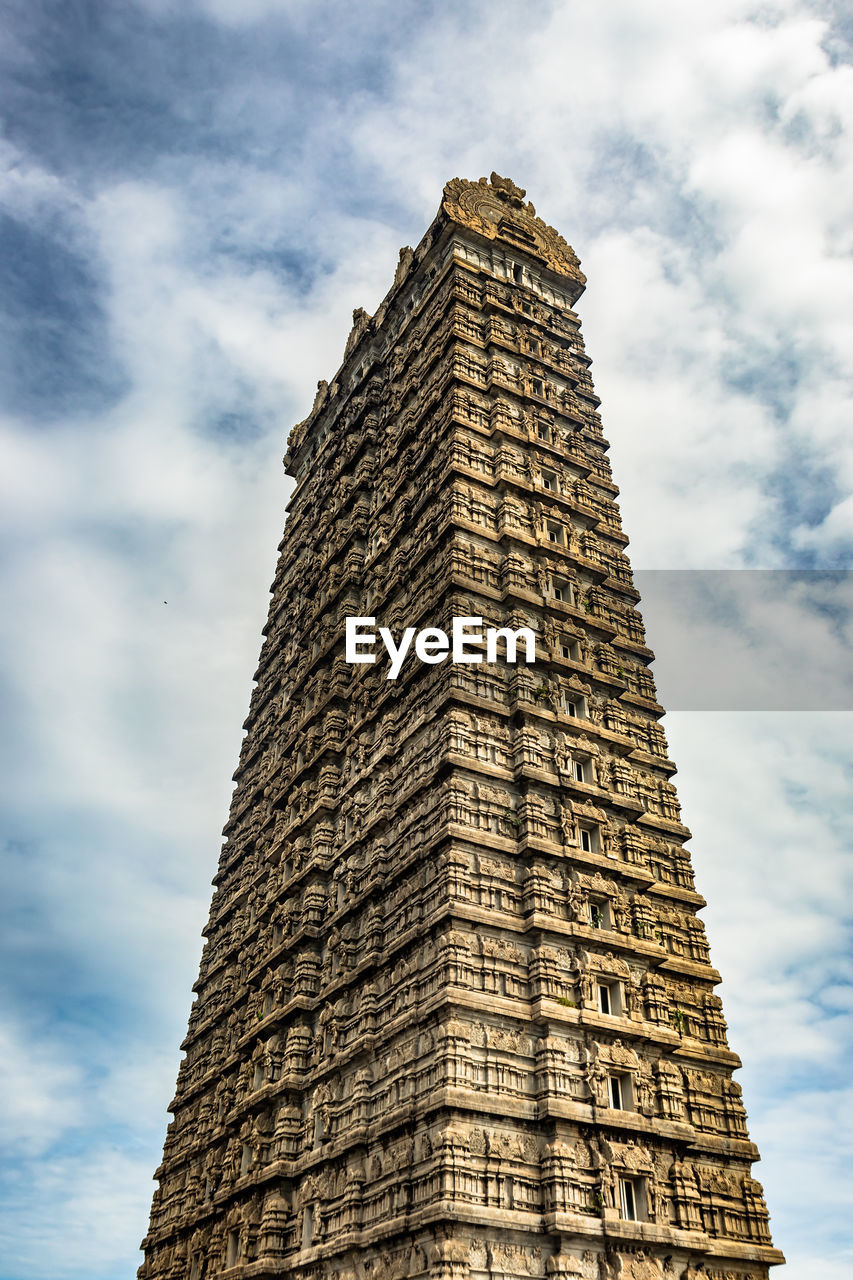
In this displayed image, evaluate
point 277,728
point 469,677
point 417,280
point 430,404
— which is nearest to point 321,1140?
point 469,677

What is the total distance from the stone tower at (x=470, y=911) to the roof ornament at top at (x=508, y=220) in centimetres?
19

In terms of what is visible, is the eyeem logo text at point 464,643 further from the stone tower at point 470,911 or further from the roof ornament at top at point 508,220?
the roof ornament at top at point 508,220

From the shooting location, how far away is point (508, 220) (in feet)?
170

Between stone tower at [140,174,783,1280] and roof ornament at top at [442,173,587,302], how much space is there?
191 mm

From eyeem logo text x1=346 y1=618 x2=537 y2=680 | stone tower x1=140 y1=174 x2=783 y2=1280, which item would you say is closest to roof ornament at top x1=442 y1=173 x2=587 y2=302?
stone tower x1=140 y1=174 x2=783 y2=1280

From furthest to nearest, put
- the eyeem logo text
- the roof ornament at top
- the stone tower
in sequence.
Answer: the roof ornament at top, the eyeem logo text, the stone tower

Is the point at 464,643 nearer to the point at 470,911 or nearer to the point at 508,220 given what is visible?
the point at 470,911

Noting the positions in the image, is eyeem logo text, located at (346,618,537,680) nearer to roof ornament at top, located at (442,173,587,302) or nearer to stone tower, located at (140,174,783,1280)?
stone tower, located at (140,174,783,1280)

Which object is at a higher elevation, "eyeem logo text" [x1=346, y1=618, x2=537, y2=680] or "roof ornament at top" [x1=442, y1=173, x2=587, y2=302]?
"roof ornament at top" [x1=442, y1=173, x2=587, y2=302]

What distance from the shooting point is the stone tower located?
26.2m

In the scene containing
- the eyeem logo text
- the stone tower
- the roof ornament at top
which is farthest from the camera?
the roof ornament at top

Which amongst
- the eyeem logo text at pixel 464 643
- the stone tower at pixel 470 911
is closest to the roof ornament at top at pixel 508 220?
the stone tower at pixel 470 911

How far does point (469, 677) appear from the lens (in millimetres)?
33438

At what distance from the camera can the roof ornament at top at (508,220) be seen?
50219mm
